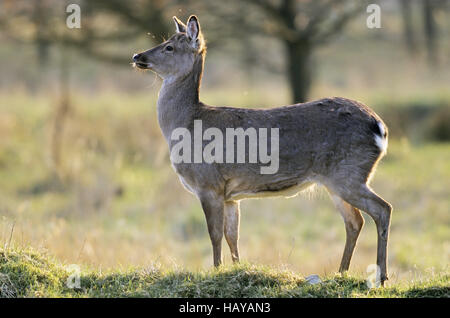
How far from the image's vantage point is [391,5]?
42719 mm

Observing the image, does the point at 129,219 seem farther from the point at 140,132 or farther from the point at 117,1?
the point at 117,1

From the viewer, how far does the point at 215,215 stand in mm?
7570

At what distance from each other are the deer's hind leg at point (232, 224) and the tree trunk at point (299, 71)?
11.9m

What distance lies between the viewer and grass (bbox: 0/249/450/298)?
6508mm

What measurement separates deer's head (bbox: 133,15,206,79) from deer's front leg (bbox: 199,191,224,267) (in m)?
1.57

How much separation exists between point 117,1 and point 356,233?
1373 cm

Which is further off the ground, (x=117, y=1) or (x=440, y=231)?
(x=117, y=1)

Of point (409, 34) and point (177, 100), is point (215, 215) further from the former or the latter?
point (409, 34)

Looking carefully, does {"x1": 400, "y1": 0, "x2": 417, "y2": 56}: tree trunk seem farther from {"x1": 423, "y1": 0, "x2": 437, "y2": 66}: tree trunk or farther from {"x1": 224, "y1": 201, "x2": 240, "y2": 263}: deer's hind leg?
{"x1": 224, "y1": 201, "x2": 240, "y2": 263}: deer's hind leg

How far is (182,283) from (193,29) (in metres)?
3.03

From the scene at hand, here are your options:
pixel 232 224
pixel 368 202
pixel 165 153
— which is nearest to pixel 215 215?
pixel 232 224

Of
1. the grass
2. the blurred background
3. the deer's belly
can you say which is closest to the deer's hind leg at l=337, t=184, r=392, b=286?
the deer's belly
